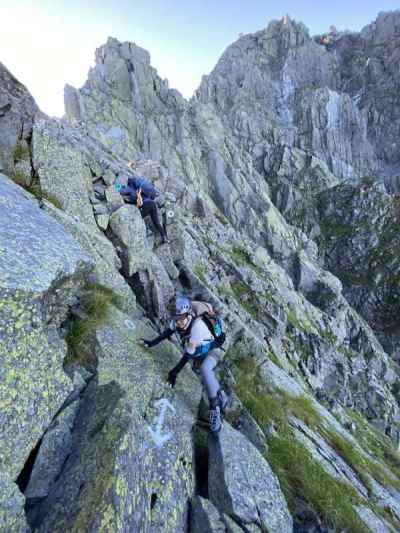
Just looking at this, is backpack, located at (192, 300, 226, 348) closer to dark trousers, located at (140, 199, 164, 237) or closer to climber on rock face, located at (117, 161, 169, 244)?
climber on rock face, located at (117, 161, 169, 244)

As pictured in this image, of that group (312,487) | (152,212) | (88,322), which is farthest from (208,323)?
(152,212)

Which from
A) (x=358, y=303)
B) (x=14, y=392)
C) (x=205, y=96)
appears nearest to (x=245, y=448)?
(x=14, y=392)

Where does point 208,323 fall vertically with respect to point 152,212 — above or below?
below

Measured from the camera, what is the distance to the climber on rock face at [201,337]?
10.1m

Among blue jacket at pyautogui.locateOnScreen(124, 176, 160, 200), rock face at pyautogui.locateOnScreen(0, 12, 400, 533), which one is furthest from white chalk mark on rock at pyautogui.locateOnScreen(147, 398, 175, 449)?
blue jacket at pyautogui.locateOnScreen(124, 176, 160, 200)

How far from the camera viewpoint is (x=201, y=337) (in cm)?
1016

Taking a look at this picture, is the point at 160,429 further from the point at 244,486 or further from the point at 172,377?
the point at 244,486

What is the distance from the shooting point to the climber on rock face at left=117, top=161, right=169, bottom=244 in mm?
17844

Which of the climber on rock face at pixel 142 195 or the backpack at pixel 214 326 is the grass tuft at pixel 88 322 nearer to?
the backpack at pixel 214 326

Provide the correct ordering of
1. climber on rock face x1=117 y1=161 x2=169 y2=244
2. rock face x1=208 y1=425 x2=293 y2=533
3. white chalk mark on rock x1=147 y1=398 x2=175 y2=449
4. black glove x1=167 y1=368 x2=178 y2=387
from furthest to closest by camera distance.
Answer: climber on rock face x1=117 y1=161 x2=169 y2=244
black glove x1=167 y1=368 x2=178 y2=387
white chalk mark on rock x1=147 y1=398 x2=175 y2=449
rock face x1=208 y1=425 x2=293 y2=533

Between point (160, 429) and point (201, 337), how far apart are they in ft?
9.75

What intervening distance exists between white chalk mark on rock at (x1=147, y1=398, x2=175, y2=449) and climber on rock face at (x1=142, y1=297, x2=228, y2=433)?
2.95ft

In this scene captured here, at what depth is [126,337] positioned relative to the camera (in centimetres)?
1102

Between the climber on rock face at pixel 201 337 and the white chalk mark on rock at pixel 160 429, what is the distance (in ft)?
2.95
